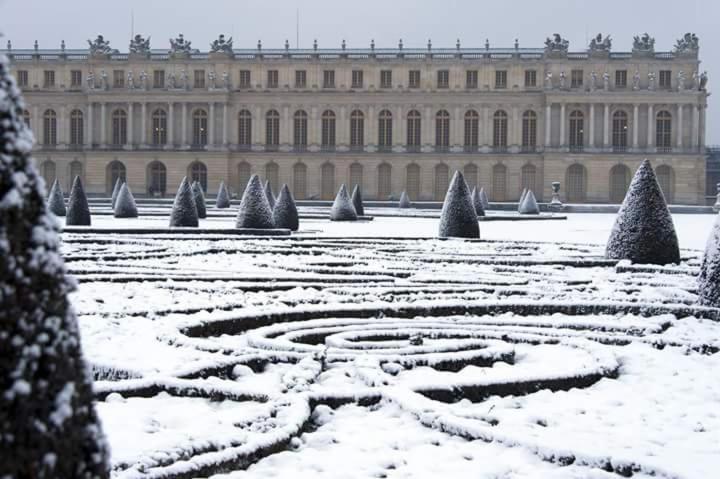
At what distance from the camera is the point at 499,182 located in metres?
52.8

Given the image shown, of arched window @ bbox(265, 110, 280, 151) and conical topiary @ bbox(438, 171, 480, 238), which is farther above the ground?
arched window @ bbox(265, 110, 280, 151)

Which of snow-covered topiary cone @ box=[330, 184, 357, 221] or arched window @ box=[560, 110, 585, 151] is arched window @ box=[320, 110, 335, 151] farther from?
snow-covered topiary cone @ box=[330, 184, 357, 221]

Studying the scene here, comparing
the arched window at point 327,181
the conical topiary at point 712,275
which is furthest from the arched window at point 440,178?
the conical topiary at point 712,275

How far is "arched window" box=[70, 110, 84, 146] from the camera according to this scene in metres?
54.6

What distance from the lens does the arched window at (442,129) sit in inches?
2090

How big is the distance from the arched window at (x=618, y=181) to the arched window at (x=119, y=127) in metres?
27.4

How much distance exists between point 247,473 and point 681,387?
8.69ft

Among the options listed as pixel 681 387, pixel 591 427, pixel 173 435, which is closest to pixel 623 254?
pixel 681 387

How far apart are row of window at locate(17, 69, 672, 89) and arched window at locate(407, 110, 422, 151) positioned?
166 cm

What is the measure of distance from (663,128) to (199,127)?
25.8 m

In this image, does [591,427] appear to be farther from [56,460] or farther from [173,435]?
[56,460]

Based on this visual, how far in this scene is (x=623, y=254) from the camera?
11.8 metres

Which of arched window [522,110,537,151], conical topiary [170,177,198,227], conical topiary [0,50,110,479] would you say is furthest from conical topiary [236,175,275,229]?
arched window [522,110,537,151]

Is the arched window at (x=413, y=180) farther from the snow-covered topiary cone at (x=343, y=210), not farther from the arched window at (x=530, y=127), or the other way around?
the snow-covered topiary cone at (x=343, y=210)
